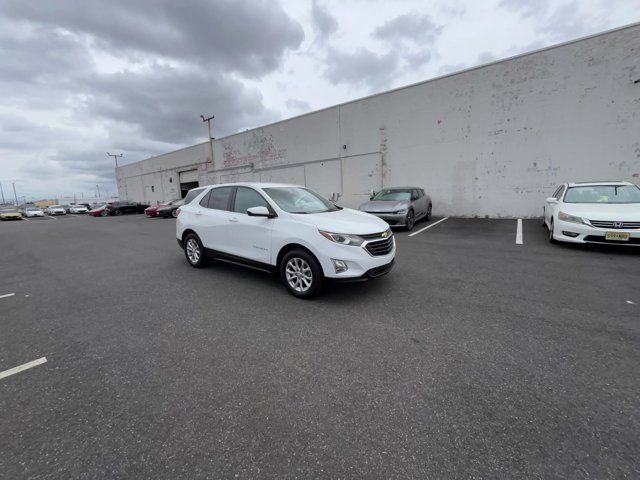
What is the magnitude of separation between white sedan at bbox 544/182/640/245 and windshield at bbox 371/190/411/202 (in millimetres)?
4021

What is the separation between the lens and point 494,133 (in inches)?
454

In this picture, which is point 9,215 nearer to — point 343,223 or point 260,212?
point 260,212

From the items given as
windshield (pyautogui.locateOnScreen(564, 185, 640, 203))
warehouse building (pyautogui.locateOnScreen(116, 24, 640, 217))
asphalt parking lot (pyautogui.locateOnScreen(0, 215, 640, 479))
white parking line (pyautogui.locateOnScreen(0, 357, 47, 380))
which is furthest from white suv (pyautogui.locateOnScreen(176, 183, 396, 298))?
warehouse building (pyautogui.locateOnScreen(116, 24, 640, 217))

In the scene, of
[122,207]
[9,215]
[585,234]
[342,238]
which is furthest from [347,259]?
[9,215]

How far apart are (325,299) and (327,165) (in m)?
13.8

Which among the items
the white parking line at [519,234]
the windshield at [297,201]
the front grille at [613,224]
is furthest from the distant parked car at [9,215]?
the front grille at [613,224]

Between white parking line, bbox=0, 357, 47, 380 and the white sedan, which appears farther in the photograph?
the white sedan

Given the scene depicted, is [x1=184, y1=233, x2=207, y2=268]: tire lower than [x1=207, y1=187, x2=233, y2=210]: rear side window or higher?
lower

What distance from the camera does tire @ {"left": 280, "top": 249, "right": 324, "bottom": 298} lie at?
12.3 ft

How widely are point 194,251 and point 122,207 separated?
27.9 meters

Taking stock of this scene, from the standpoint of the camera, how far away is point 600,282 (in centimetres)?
423

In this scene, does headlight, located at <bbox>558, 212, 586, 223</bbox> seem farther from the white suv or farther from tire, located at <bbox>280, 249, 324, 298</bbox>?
tire, located at <bbox>280, 249, 324, 298</bbox>

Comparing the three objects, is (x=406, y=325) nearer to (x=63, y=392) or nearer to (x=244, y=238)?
(x=244, y=238)

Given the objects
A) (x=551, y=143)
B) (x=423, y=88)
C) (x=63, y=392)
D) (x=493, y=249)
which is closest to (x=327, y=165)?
(x=423, y=88)
